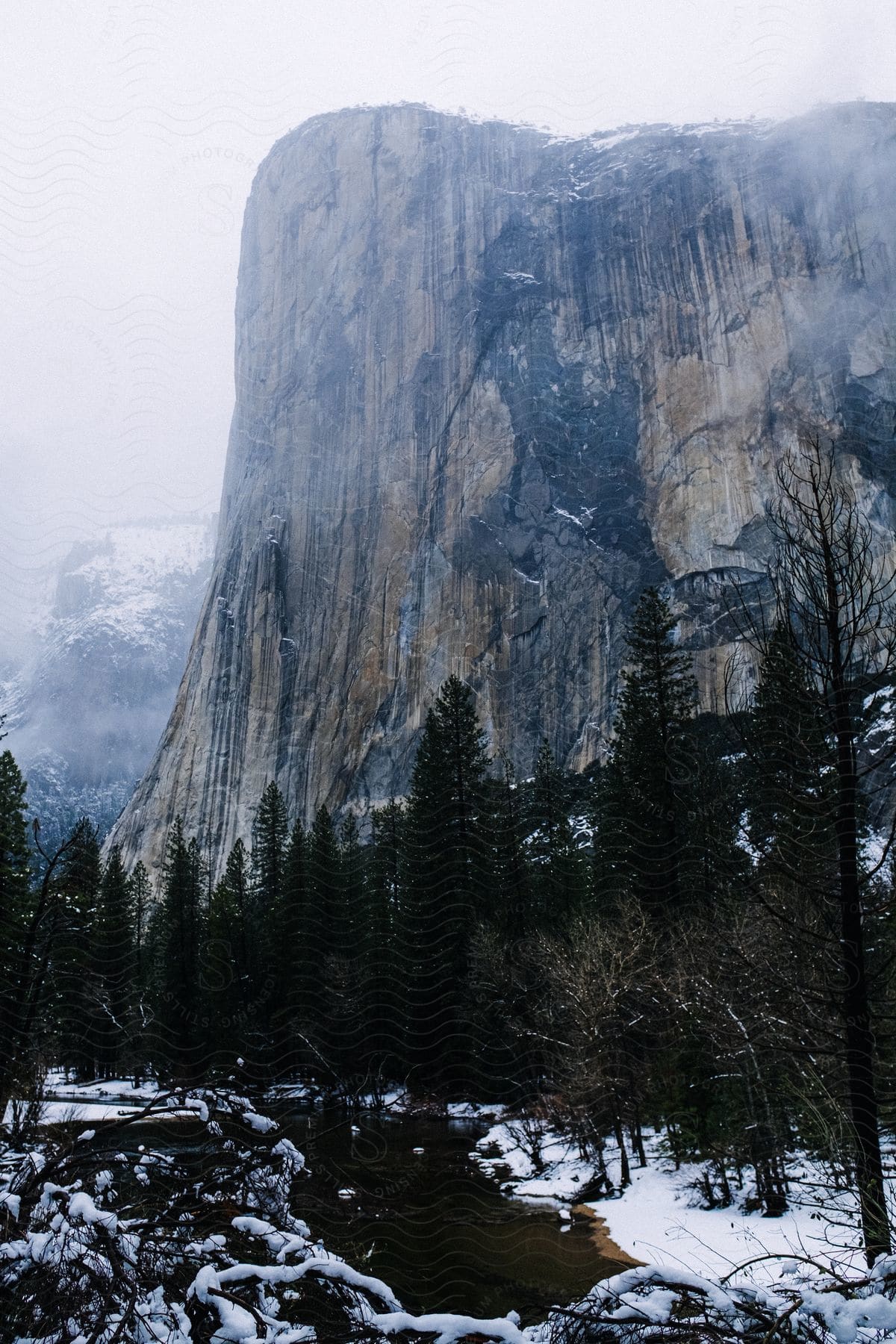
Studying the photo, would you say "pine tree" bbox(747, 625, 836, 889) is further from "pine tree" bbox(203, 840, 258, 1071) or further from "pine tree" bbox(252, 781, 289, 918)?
"pine tree" bbox(252, 781, 289, 918)

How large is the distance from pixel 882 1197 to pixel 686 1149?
10.1 m

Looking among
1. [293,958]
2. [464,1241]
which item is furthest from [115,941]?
[464,1241]

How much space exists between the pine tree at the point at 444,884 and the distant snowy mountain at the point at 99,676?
67.2 m

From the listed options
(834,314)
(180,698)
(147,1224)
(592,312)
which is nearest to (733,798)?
(147,1224)

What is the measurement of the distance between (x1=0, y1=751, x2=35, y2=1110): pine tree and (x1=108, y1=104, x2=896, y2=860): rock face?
31.1 meters

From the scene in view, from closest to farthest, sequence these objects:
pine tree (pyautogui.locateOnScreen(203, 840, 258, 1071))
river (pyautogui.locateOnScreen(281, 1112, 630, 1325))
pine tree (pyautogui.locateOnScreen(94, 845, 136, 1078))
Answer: river (pyautogui.locateOnScreen(281, 1112, 630, 1325)) → pine tree (pyautogui.locateOnScreen(94, 845, 136, 1078)) → pine tree (pyautogui.locateOnScreen(203, 840, 258, 1071))

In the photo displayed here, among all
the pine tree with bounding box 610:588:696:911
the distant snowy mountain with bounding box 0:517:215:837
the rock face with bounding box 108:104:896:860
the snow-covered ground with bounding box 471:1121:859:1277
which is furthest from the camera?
the distant snowy mountain with bounding box 0:517:215:837

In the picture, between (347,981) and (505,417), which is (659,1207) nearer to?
(347,981)

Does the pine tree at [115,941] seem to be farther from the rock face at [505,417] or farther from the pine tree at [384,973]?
the rock face at [505,417]

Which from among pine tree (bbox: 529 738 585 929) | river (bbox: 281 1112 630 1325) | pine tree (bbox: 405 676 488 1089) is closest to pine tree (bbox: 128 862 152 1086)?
pine tree (bbox: 405 676 488 1089)

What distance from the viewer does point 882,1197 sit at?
3012mm

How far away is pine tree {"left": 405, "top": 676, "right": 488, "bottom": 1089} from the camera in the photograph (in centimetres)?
1942

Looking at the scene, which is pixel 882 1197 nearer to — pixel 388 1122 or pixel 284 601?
pixel 388 1122

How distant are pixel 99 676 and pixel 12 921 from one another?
110m
